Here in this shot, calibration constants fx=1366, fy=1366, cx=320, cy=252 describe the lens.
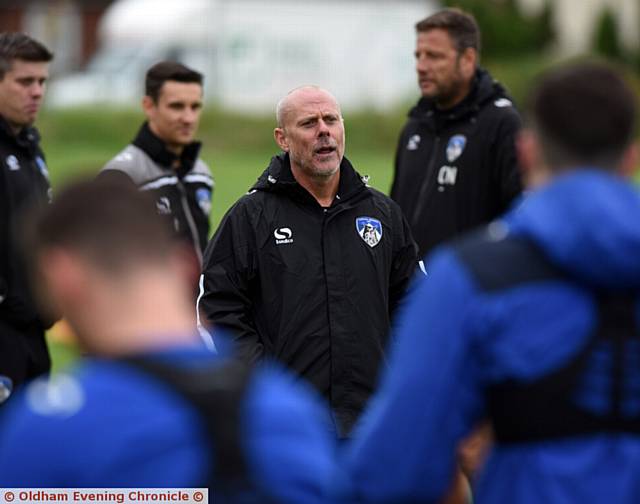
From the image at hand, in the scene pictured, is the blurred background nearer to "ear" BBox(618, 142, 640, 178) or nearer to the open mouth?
the open mouth

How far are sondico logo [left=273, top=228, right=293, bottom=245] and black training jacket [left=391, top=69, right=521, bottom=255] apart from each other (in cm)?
180

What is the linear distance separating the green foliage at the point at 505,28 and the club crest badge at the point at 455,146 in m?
40.5

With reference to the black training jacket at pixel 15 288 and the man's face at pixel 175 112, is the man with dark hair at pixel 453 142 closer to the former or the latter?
the man's face at pixel 175 112

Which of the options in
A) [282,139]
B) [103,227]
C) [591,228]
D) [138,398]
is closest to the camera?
[138,398]

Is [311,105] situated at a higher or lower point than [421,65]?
higher

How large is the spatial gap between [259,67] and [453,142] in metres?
33.5

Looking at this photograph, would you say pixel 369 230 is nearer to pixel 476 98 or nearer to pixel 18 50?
pixel 476 98

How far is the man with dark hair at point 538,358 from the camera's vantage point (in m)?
2.91

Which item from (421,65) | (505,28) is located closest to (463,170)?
(421,65)

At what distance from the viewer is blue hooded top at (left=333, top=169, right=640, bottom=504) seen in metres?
2.91

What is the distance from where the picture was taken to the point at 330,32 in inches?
1634

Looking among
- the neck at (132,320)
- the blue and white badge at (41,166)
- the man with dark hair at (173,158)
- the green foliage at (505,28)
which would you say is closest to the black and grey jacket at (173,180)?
the man with dark hair at (173,158)

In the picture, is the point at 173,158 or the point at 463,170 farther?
the point at 173,158

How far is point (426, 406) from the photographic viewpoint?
9.60ft
